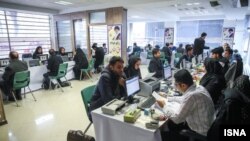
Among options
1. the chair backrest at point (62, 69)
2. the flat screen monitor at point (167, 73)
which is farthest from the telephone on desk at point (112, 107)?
the chair backrest at point (62, 69)

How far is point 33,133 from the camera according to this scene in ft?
8.86

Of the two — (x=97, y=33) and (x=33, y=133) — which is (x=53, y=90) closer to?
(x=33, y=133)

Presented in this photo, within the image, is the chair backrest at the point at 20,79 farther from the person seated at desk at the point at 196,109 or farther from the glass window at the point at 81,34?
the glass window at the point at 81,34

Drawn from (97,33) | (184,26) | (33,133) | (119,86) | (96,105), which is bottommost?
(33,133)

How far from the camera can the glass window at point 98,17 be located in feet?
22.7

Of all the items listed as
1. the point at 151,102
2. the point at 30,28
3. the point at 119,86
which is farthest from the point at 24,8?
the point at 151,102

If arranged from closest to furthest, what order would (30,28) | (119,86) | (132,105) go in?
(132,105)
(119,86)
(30,28)

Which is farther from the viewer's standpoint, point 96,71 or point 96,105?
point 96,71

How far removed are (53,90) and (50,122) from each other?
2131mm

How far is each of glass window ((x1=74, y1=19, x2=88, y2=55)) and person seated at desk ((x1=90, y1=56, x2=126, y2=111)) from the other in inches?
222

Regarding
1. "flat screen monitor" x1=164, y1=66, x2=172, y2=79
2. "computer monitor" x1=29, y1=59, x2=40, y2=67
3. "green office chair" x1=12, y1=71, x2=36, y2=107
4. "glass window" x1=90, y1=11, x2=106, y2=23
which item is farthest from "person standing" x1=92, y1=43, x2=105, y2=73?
"flat screen monitor" x1=164, y1=66, x2=172, y2=79

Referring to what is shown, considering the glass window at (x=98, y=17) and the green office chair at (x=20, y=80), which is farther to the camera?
the glass window at (x=98, y=17)

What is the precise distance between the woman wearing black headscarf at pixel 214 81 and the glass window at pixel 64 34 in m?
6.88

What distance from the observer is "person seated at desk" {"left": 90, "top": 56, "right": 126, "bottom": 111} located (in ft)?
7.20
